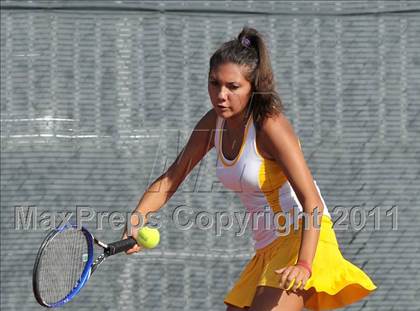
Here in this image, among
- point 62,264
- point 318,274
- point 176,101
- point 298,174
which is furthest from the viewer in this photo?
point 176,101

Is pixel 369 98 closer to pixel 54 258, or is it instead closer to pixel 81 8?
pixel 81 8

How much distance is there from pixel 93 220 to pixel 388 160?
5.00 ft

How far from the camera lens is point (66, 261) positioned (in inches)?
141

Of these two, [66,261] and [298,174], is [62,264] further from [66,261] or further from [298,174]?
[298,174]

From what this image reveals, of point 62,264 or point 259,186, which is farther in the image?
point 62,264

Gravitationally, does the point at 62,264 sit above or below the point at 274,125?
below

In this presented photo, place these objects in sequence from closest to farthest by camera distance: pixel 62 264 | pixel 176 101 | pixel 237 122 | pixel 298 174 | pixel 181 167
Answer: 1. pixel 298 174
2. pixel 237 122
3. pixel 62 264
4. pixel 181 167
5. pixel 176 101

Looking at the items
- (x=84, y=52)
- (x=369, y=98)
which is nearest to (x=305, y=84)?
(x=369, y=98)

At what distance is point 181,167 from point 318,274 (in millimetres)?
732

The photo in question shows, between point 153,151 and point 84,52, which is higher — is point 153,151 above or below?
below

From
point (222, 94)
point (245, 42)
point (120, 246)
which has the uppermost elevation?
point (245, 42)

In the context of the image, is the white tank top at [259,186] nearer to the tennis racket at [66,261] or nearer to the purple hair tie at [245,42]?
the purple hair tie at [245,42]

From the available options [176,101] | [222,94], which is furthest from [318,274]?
[176,101]

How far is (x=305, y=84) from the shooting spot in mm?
4707
